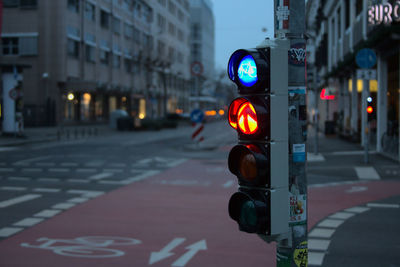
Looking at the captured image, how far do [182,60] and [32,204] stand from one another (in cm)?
8734

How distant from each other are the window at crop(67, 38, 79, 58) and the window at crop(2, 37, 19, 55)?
457 centimetres

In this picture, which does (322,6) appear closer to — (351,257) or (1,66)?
(1,66)

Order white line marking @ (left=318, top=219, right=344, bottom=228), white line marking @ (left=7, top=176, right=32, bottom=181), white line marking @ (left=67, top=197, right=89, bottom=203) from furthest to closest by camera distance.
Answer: white line marking @ (left=7, top=176, right=32, bottom=181) < white line marking @ (left=67, top=197, right=89, bottom=203) < white line marking @ (left=318, top=219, right=344, bottom=228)

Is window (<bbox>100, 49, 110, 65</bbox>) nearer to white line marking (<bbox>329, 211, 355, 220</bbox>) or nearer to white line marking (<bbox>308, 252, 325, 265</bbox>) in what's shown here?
white line marking (<bbox>329, 211, 355, 220</bbox>)

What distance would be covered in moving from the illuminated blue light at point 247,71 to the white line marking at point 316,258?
351cm

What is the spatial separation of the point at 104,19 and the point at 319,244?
54.2m

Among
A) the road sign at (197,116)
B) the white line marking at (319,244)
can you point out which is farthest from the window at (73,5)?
the white line marking at (319,244)

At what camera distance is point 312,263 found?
19.9 feet

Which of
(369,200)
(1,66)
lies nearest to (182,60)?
(1,66)

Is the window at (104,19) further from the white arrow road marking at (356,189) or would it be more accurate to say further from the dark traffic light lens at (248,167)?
the dark traffic light lens at (248,167)

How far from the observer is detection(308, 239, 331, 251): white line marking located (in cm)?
672

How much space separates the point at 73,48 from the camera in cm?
4903

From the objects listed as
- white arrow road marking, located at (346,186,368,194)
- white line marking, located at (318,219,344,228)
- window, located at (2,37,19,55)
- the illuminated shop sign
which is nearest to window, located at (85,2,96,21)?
window, located at (2,37,19,55)

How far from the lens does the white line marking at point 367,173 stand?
1377cm
